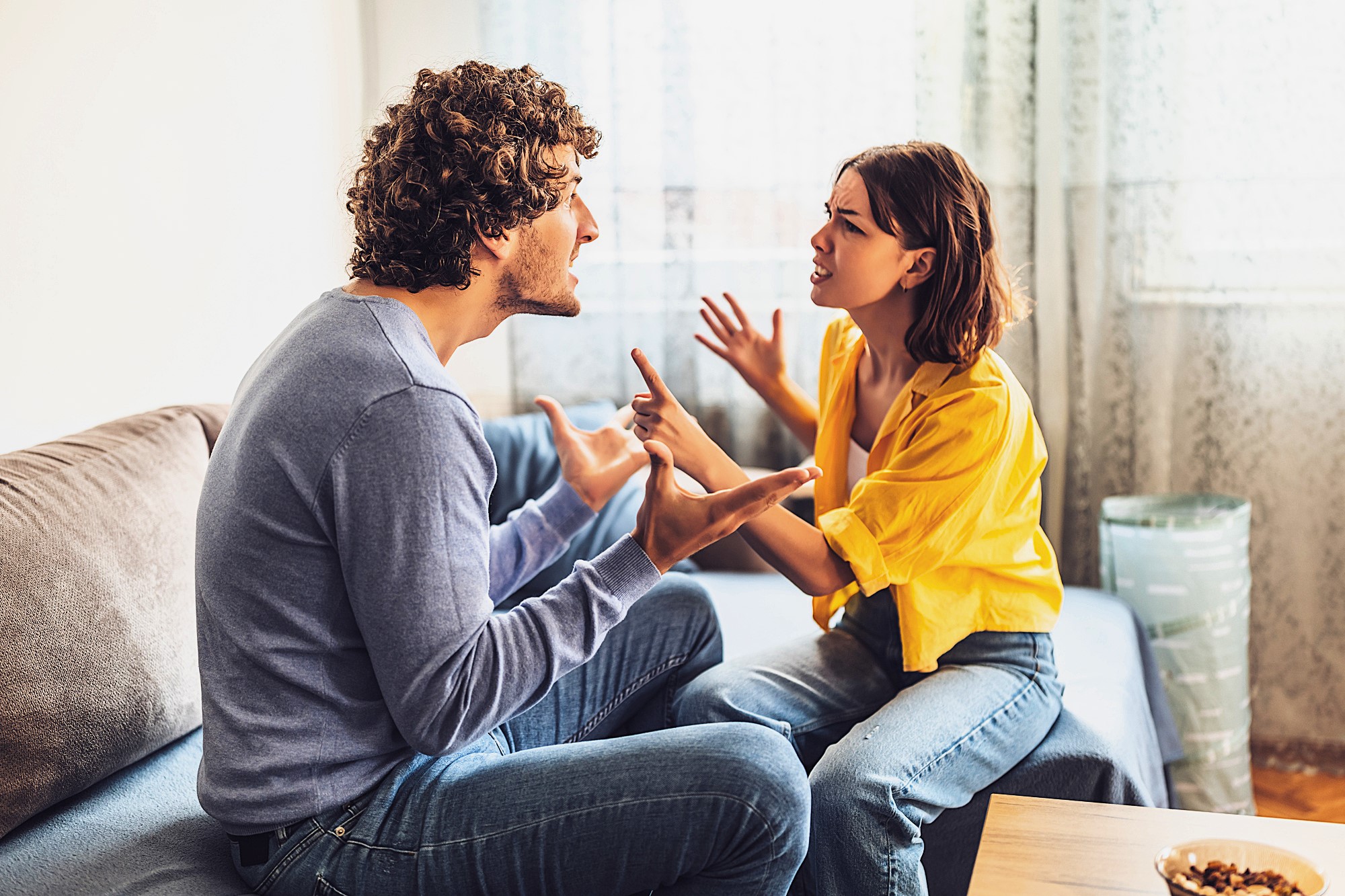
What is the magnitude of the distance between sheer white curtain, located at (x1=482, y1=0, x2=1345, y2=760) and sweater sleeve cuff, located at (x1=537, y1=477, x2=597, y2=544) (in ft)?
4.11

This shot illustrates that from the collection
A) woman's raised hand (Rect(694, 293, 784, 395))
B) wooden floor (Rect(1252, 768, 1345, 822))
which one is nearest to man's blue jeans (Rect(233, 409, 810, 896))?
woman's raised hand (Rect(694, 293, 784, 395))

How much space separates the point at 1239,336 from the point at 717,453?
1522mm

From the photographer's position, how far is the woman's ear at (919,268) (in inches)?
60.2

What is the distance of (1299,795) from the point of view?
2.31m

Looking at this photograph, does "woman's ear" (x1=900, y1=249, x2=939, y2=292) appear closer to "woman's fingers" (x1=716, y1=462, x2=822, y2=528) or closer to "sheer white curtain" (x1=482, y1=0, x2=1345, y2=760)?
"woman's fingers" (x1=716, y1=462, x2=822, y2=528)

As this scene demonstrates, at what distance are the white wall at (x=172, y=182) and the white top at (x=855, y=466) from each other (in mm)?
818

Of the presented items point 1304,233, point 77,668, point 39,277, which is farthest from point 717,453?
point 1304,233

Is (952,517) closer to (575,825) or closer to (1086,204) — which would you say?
(575,825)

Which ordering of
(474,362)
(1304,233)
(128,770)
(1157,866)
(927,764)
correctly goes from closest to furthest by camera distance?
(1157,866)
(927,764)
(128,770)
(1304,233)
(474,362)

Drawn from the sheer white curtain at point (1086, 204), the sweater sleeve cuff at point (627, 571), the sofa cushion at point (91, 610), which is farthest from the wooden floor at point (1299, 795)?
the sofa cushion at point (91, 610)

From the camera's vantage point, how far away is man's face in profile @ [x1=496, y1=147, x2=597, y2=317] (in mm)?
1260

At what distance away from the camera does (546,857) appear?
1068 millimetres

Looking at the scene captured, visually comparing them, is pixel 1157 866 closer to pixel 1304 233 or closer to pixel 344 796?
pixel 344 796

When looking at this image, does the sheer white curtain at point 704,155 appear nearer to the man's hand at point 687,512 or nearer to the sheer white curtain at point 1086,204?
the sheer white curtain at point 1086,204
